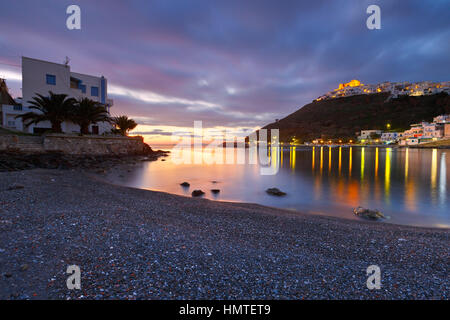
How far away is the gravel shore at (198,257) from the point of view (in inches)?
129

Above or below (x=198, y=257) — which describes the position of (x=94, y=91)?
above

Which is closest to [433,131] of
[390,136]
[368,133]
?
[390,136]

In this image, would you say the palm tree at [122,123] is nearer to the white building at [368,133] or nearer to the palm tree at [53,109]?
the palm tree at [53,109]

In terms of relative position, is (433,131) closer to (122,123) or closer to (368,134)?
(368,134)

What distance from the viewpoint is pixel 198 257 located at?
14.1 ft

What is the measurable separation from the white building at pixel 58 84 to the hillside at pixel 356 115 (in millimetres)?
129841

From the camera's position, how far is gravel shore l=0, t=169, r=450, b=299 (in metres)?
3.27

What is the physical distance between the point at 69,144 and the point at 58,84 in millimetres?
12812

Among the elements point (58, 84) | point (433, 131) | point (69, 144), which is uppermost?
point (58, 84)

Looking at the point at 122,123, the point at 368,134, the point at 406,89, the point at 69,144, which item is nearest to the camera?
the point at 69,144

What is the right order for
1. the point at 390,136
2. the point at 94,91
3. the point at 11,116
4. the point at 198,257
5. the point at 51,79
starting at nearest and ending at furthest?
the point at 198,257, the point at 11,116, the point at 51,79, the point at 94,91, the point at 390,136

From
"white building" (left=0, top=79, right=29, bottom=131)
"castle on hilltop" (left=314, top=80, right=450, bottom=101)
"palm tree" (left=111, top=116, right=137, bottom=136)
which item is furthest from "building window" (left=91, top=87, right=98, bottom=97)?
"castle on hilltop" (left=314, top=80, right=450, bottom=101)

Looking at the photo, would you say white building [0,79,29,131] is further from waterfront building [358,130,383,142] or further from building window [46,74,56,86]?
waterfront building [358,130,383,142]
